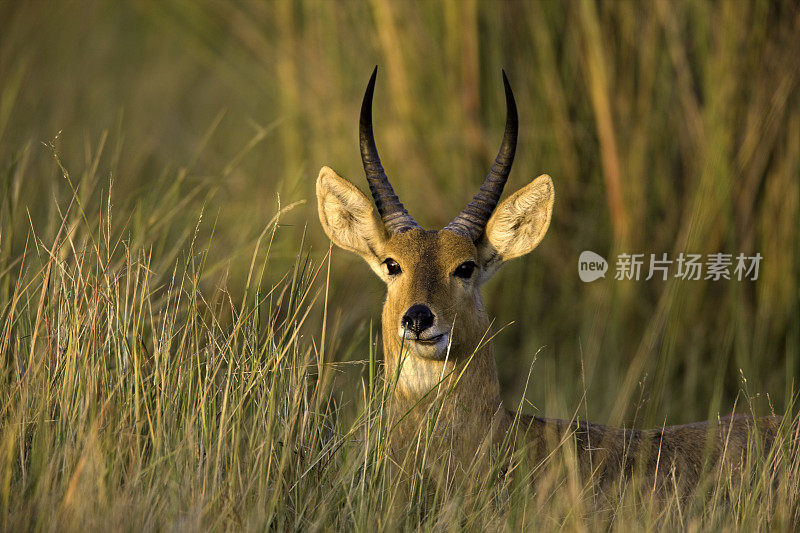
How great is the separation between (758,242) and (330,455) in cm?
431

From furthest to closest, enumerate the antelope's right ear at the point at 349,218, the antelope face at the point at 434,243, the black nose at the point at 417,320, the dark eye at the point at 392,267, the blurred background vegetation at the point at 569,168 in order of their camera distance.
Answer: the blurred background vegetation at the point at 569,168 → the antelope's right ear at the point at 349,218 → the dark eye at the point at 392,267 → the antelope face at the point at 434,243 → the black nose at the point at 417,320

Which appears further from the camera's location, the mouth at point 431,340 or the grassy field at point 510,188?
the mouth at point 431,340

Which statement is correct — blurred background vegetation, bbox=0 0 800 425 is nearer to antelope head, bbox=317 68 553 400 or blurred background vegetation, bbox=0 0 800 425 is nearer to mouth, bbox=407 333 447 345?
antelope head, bbox=317 68 553 400

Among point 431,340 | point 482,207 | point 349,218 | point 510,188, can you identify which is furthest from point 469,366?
Answer: point 510,188

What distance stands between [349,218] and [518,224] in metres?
0.91

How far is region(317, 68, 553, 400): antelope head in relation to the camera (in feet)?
Result: 15.6

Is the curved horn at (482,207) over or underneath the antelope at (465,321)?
over

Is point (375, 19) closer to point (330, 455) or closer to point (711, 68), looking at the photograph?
point (711, 68)

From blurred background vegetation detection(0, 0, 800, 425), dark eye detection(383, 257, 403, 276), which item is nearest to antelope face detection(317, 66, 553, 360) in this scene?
dark eye detection(383, 257, 403, 276)

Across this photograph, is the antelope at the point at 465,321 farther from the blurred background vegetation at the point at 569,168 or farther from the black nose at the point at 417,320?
the blurred background vegetation at the point at 569,168

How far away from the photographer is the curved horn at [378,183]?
5105mm

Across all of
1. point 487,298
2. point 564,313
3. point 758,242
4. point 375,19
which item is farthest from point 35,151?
A: point 758,242

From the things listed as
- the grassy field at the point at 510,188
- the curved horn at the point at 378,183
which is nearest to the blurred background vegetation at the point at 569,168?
the grassy field at the point at 510,188

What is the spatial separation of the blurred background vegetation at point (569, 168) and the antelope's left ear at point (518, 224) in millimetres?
1301
